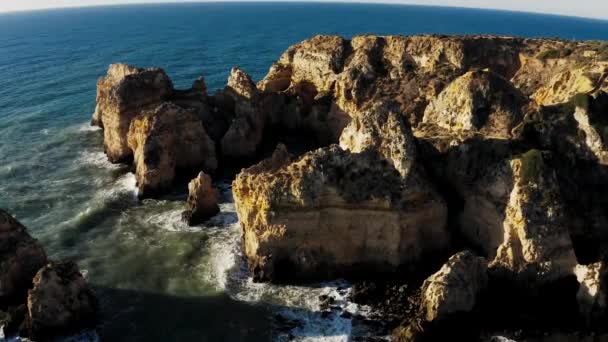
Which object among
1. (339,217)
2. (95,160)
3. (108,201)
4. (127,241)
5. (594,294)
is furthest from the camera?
(95,160)

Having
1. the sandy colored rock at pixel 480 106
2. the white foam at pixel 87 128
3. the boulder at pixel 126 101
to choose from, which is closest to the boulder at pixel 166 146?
the boulder at pixel 126 101

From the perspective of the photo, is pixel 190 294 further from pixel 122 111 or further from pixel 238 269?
pixel 122 111

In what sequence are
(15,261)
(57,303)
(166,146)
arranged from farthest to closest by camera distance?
(166,146), (15,261), (57,303)

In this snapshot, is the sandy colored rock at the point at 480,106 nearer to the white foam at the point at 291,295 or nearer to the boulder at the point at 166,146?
the white foam at the point at 291,295

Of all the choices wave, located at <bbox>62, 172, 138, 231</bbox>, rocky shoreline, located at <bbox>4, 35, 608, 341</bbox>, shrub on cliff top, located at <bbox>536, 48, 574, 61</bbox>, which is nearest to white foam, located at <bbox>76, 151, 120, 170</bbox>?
wave, located at <bbox>62, 172, 138, 231</bbox>

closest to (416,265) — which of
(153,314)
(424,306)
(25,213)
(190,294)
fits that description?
(424,306)

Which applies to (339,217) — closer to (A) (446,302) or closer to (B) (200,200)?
(A) (446,302)

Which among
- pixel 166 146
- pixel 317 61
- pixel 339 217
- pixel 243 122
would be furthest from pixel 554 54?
pixel 166 146
